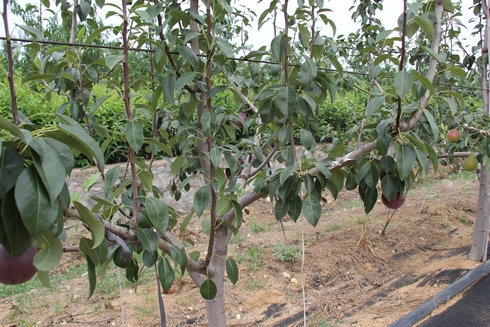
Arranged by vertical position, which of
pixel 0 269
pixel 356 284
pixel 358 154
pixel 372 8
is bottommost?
pixel 356 284

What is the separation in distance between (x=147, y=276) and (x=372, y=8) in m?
2.91

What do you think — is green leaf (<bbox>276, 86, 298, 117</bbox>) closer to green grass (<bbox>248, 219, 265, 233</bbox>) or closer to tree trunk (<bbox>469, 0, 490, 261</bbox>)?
tree trunk (<bbox>469, 0, 490, 261</bbox>)

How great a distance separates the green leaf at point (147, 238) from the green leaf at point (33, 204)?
0.51 m

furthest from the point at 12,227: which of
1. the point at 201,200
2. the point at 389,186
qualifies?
the point at 389,186

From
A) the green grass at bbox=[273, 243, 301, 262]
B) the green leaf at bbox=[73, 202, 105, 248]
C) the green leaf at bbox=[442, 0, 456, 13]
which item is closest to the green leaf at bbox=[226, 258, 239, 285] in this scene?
the green leaf at bbox=[73, 202, 105, 248]

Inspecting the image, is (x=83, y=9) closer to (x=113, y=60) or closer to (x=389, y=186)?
(x=113, y=60)

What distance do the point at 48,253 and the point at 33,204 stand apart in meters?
0.21

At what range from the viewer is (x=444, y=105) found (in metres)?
3.12

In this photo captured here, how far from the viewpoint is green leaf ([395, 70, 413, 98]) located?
107cm

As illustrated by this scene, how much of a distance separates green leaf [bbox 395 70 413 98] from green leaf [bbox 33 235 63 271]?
92cm

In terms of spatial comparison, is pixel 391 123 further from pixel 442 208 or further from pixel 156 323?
pixel 442 208

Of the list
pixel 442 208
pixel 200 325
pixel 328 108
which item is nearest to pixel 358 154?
pixel 200 325

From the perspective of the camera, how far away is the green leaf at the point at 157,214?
38.2 inches

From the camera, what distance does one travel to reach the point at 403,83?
42.6 inches
